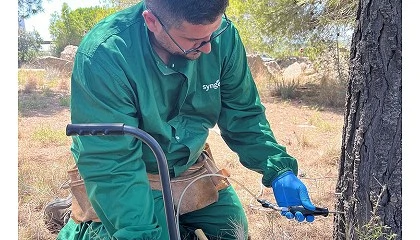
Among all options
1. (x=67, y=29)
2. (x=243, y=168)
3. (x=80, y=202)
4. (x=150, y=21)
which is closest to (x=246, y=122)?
(x=150, y=21)

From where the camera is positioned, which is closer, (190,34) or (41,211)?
(190,34)

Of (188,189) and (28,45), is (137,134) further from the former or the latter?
(28,45)

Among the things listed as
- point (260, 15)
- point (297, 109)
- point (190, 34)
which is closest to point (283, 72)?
point (260, 15)

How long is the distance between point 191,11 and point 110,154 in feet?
1.81

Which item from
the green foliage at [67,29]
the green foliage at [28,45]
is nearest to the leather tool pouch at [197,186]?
the green foliage at [28,45]

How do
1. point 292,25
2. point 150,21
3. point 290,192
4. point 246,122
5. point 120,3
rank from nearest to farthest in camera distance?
point 150,21 → point 290,192 → point 246,122 → point 292,25 → point 120,3

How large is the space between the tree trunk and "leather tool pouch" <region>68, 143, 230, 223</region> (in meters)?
0.68

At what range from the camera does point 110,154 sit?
1.74 metres

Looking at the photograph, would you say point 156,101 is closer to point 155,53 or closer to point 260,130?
point 155,53

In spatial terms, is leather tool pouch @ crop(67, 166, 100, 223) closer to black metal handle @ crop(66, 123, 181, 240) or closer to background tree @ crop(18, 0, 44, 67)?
black metal handle @ crop(66, 123, 181, 240)

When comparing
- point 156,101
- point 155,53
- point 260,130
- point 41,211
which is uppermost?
point 155,53

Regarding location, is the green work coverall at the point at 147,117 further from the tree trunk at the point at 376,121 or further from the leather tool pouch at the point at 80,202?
the tree trunk at the point at 376,121

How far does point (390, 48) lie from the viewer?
1.81 meters

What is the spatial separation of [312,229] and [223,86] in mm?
826
